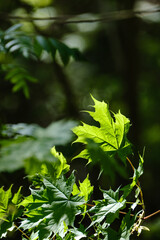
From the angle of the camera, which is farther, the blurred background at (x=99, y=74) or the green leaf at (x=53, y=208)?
the blurred background at (x=99, y=74)

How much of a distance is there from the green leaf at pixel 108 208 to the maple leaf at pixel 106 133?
0.28 ft

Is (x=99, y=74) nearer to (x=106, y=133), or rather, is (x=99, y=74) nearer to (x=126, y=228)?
(x=106, y=133)

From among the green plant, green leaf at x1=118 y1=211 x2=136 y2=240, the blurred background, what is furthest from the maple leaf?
the blurred background

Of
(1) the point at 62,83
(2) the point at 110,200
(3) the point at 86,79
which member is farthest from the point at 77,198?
(3) the point at 86,79

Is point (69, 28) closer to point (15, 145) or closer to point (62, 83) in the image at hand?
point (62, 83)

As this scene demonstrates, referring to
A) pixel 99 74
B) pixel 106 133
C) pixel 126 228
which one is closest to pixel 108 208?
pixel 126 228

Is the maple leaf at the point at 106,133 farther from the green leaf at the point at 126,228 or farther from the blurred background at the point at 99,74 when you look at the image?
the blurred background at the point at 99,74

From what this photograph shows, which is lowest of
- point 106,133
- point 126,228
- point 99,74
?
point 126,228

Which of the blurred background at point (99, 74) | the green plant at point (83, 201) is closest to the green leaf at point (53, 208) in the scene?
the green plant at point (83, 201)

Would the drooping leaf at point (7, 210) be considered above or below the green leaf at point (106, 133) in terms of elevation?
below

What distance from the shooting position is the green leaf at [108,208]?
21.0 inches

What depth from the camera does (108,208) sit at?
0.54m

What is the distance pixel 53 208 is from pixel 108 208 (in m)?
0.10

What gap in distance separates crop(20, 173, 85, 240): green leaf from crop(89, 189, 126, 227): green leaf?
3 cm
